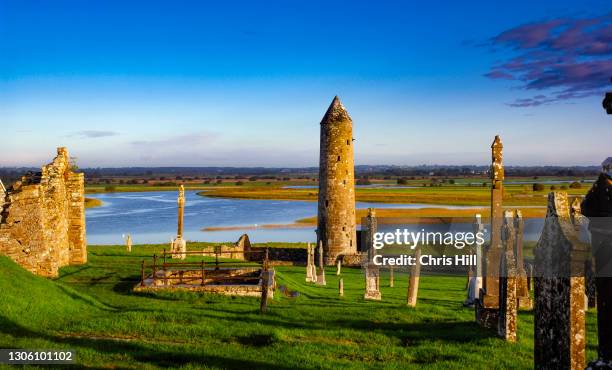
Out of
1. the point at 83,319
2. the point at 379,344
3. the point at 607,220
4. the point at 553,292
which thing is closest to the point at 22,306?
the point at 83,319

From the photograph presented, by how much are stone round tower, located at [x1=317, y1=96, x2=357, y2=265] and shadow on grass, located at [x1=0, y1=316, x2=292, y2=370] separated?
26.3 m

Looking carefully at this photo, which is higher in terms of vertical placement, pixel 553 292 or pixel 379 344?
pixel 553 292

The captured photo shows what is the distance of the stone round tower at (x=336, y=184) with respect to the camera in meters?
37.0

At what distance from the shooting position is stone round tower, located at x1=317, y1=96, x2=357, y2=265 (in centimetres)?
3703

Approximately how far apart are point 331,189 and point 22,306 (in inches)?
1018

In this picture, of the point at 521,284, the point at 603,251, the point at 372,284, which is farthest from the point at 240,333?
the point at 372,284

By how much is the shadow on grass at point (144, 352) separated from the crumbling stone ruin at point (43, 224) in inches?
333

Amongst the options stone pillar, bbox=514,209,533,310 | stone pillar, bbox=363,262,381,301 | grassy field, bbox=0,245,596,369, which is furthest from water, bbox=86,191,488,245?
grassy field, bbox=0,245,596,369

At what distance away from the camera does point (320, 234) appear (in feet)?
123

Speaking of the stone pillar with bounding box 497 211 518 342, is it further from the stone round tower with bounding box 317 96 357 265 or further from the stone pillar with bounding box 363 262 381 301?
the stone round tower with bounding box 317 96 357 265

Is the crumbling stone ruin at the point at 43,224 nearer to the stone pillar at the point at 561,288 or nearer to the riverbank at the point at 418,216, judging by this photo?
the stone pillar at the point at 561,288

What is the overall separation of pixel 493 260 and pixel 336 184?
23805 millimetres

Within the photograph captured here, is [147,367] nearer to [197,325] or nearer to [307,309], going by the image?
[197,325]

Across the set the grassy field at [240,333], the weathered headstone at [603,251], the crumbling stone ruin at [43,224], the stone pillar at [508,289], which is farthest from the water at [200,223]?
the weathered headstone at [603,251]
